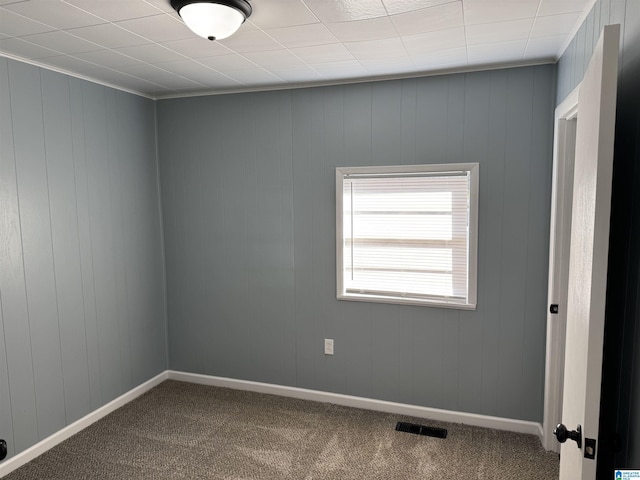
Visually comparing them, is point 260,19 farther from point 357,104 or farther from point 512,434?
point 512,434

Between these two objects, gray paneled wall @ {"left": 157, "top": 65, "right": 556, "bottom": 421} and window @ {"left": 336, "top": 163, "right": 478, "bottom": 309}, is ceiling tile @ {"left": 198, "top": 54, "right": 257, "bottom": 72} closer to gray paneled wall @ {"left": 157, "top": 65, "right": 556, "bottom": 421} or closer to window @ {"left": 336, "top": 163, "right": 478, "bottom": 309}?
gray paneled wall @ {"left": 157, "top": 65, "right": 556, "bottom": 421}

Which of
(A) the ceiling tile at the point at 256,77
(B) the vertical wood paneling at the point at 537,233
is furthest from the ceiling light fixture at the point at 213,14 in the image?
(B) the vertical wood paneling at the point at 537,233

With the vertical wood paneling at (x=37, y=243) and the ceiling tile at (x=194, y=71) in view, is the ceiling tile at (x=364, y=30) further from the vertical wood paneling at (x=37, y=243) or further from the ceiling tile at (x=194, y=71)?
the vertical wood paneling at (x=37, y=243)

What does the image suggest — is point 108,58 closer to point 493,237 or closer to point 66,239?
point 66,239

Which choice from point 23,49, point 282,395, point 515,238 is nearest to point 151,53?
point 23,49

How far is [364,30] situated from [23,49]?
6.11 feet

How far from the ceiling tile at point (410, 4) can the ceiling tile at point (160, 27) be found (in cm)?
94

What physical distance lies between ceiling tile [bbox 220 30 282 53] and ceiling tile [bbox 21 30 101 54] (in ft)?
2.41

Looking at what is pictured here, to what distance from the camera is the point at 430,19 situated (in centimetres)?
210

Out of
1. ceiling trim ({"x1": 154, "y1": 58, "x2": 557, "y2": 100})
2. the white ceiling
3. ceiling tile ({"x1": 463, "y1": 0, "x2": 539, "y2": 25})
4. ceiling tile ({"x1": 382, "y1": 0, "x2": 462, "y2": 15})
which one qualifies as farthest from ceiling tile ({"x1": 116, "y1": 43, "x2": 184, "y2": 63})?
ceiling tile ({"x1": 463, "y1": 0, "x2": 539, "y2": 25})

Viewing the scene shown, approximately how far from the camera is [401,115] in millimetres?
3109

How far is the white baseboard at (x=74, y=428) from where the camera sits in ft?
8.75

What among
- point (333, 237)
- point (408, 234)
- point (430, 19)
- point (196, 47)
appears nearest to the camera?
point (430, 19)

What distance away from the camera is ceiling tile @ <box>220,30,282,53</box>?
2268 mm
